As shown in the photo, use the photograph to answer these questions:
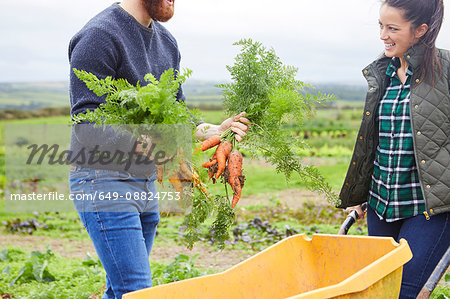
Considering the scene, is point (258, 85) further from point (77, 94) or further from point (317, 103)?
point (77, 94)

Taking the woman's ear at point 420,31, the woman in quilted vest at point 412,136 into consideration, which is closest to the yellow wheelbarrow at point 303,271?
the woman in quilted vest at point 412,136

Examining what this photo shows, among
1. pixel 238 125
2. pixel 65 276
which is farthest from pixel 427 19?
pixel 65 276

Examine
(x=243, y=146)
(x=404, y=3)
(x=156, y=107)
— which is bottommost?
(x=243, y=146)

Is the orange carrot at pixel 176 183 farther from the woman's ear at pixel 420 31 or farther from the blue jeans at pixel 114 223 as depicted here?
the woman's ear at pixel 420 31

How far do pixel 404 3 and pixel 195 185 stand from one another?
117 cm

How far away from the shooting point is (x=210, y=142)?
2.16 m

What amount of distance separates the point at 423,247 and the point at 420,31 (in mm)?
925

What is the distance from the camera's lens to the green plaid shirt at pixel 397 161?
2.15 meters

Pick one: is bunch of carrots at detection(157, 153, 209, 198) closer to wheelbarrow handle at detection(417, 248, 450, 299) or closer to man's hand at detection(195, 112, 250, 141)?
man's hand at detection(195, 112, 250, 141)

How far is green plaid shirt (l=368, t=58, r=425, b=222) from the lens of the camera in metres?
2.15

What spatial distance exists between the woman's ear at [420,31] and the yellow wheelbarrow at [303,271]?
905 mm

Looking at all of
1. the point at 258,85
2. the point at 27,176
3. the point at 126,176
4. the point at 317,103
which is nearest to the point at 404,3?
the point at 317,103

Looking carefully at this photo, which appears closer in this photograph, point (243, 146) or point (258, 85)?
point (243, 146)

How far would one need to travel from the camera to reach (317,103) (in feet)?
7.34
